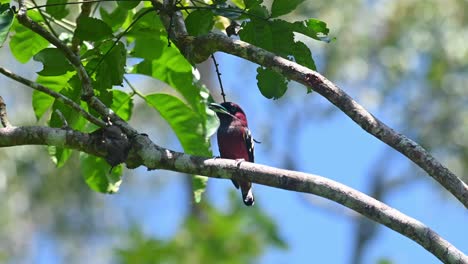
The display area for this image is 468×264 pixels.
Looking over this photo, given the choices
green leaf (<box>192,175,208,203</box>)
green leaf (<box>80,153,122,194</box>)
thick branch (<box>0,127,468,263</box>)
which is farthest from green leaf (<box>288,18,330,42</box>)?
green leaf (<box>80,153,122,194</box>)

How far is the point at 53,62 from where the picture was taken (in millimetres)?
4133

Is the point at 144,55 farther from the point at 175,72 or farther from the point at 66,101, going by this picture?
the point at 66,101

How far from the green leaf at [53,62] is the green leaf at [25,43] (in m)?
0.58

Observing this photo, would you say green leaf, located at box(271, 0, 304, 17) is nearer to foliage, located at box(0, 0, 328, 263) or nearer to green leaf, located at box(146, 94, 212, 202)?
foliage, located at box(0, 0, 328, 263)

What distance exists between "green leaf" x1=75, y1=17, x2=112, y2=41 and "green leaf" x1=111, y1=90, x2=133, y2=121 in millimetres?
619

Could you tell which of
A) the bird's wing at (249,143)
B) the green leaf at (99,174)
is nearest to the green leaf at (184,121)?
the green leaf at (99,174)

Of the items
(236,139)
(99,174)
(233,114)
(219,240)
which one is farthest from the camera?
(219,240)

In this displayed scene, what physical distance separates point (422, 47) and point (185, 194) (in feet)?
17.2

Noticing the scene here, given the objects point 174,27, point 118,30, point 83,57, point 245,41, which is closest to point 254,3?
point 245,41

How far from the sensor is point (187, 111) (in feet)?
15.9

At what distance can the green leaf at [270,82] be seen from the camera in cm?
405

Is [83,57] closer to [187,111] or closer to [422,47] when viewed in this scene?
[187,111]

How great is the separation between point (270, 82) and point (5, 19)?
116 centimetres

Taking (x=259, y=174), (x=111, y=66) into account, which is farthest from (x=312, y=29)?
(x=111, y=66)
